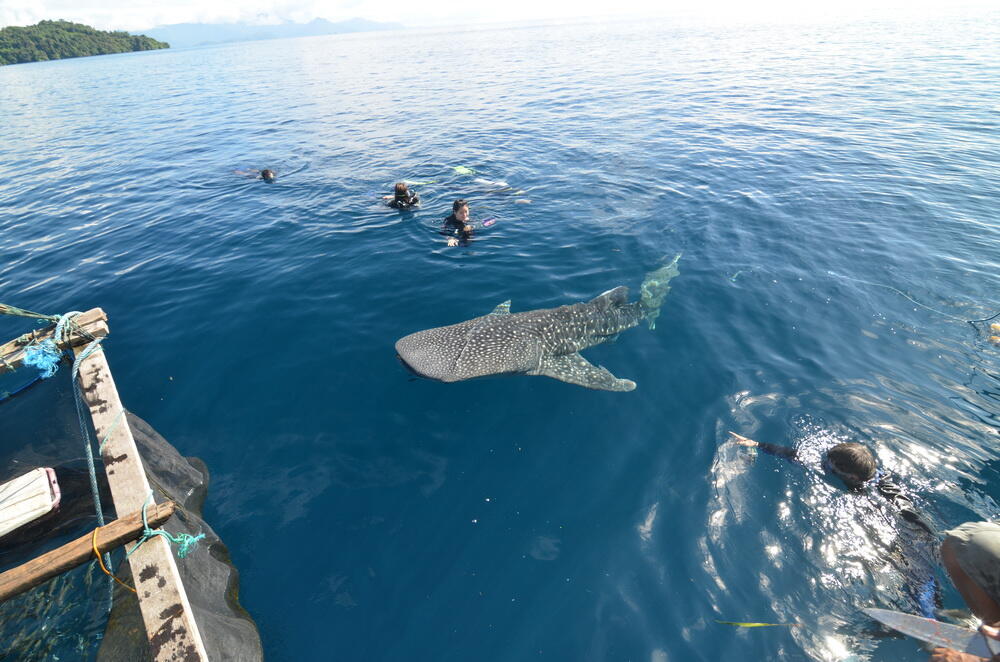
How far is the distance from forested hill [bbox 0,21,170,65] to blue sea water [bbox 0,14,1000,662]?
162 m

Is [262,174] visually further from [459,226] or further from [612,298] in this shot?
[612,298]

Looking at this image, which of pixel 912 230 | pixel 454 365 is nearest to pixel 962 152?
pixel 912 230

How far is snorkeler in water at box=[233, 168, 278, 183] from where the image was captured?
2163 cm

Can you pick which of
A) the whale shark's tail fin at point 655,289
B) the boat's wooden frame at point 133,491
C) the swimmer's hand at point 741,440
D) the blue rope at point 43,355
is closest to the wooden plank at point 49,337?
the boat's wooden frame at point 133,491

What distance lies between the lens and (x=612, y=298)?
1052 centimetres

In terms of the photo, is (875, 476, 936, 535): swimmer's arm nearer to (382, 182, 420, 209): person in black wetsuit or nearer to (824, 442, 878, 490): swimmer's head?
(824, 442, 878, 490): swimmer's head

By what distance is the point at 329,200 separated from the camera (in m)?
18.8

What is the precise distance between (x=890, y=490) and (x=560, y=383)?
5557mm

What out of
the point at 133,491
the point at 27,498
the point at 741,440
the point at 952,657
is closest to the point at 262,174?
the point at 27,498

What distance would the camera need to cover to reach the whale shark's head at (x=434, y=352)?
8.41 metres

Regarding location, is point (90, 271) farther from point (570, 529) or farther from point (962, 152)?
point (962, 152)

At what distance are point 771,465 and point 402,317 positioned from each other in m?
8.51

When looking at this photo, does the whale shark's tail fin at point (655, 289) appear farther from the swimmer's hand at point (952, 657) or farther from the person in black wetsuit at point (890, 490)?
the swimmer's hand at point (952, 657)

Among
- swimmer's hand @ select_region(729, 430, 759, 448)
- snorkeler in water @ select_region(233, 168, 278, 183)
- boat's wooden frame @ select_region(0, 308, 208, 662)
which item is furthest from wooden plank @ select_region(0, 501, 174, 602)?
snorkeler in water @ select_region(233, 168, 278, 183)
